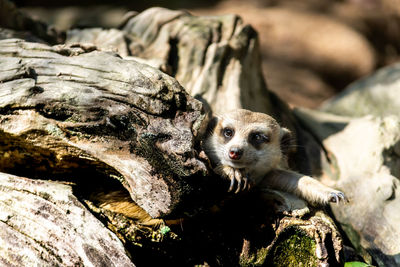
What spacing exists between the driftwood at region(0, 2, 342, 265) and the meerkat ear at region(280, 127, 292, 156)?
0.64 metres

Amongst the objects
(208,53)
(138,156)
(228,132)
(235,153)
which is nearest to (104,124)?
(138,156)

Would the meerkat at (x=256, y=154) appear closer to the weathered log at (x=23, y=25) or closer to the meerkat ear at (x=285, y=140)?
the meerkat ear at (x=285, y=140)

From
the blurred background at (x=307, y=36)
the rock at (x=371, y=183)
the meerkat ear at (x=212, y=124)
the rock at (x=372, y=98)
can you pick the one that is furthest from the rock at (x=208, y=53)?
the blurred background at (x=307, y=36)

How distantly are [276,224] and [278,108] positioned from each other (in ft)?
6.99

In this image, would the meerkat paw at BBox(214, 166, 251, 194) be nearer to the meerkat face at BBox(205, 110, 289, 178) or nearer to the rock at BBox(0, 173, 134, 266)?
the meerkat face at BBox(205, 110, 289, 178)

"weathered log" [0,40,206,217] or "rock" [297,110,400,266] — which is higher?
"weathered log" [0,40,206,217]

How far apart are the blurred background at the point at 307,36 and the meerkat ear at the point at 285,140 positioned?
367 centimetres

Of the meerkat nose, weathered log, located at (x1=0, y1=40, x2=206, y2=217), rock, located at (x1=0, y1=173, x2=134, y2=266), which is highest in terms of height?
weathered log, located at (x1=0, y1=40, x2=206, y2=217)

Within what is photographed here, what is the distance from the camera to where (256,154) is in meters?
3.12

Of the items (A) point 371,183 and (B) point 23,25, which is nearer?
(A) point 371,183

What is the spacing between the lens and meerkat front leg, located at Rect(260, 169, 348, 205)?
2.94 meters

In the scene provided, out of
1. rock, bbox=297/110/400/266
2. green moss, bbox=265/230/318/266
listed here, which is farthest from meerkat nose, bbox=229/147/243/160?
rock, bbox=297/110/400/266

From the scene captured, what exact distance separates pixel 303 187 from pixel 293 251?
51cm

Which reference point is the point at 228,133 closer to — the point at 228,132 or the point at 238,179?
the point at 228,132
